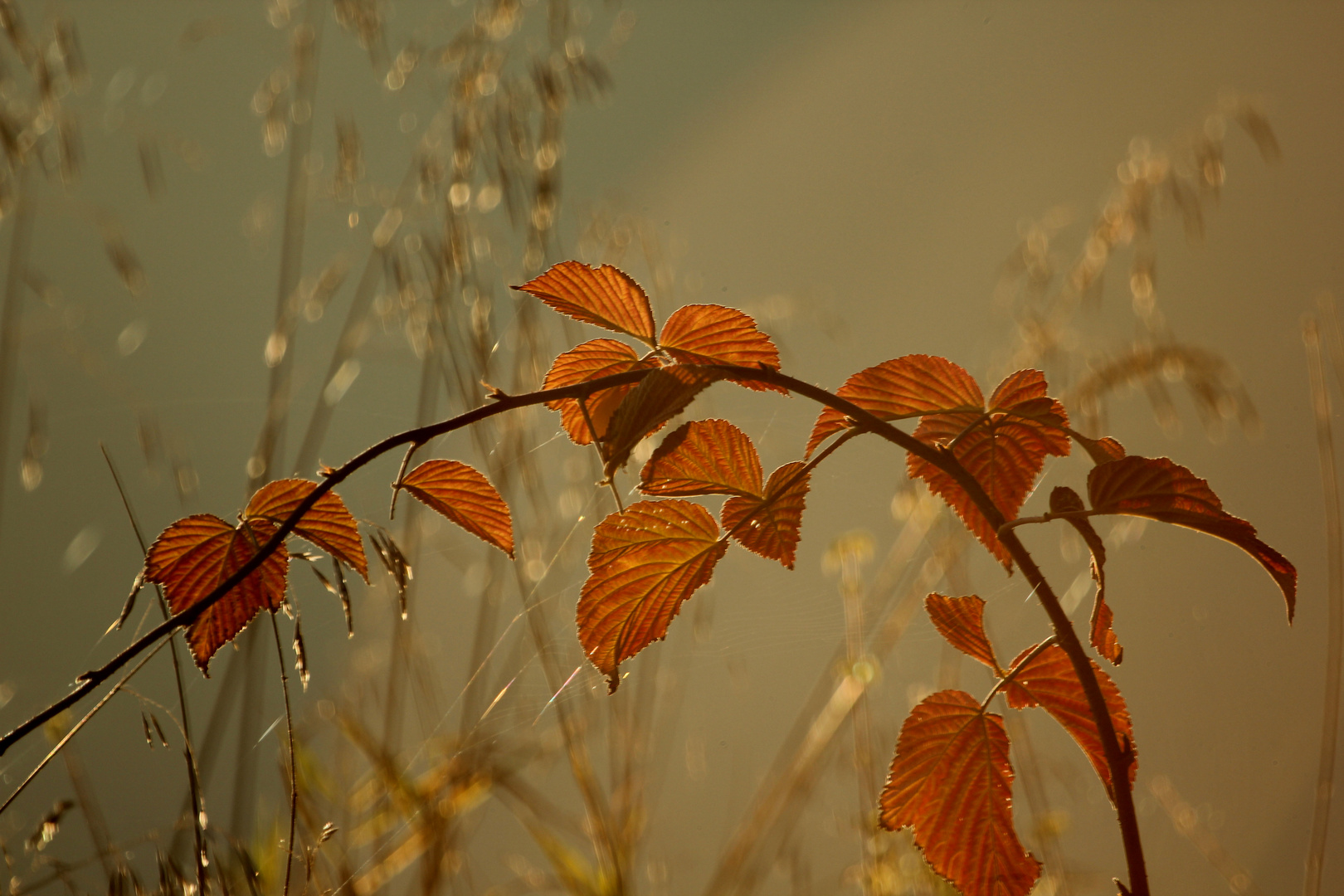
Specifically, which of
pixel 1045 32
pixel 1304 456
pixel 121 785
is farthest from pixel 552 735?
pixel 1045 32

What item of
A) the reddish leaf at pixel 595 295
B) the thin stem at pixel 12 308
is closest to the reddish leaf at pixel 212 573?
the reddish leaf at pixel 595 295

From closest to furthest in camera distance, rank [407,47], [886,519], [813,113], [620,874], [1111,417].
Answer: [620,874]
[407,47]
[1111,417]
[886,519]
[813,113]

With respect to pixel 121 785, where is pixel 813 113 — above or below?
above

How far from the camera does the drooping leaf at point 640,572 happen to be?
22cm

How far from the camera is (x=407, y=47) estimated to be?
752mm

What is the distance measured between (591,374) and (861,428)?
0.26 ft

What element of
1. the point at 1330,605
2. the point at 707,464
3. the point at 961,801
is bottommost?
the point at 1330,605

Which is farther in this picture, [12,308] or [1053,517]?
[12,308]

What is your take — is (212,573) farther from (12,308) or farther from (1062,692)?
(12,308)

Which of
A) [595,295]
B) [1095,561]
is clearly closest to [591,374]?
[595,295]

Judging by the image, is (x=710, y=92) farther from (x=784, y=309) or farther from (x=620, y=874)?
(x=620, y=874)

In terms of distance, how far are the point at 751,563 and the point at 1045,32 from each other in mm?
910

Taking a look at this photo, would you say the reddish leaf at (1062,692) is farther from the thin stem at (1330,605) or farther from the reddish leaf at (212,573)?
the thin stem at (1330,605)

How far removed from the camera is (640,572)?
0.22 m
